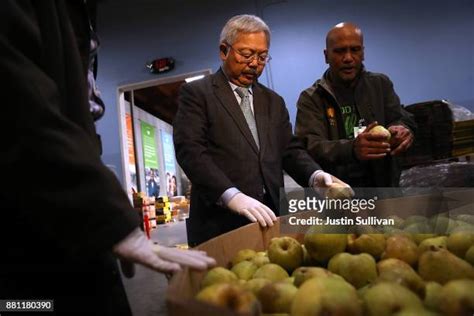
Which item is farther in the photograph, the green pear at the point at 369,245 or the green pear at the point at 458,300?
the green pear at the point at 369,245

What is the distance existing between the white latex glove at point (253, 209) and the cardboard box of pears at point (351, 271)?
3cm

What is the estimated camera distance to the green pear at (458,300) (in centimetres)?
55

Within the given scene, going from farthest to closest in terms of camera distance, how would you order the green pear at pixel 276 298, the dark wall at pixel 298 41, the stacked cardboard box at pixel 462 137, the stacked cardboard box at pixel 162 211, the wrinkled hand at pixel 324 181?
the stacked cardboard box at pixel 162 211
the dark wall at pixel 298 41
the stacked cardboard box at pixel 462 137
the wrinkled hand at pixel 324 181
the green pear at pixel 276 298

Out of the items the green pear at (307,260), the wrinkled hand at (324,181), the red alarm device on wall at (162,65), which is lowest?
the green pear at (307,260)

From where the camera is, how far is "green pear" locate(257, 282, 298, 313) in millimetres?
641

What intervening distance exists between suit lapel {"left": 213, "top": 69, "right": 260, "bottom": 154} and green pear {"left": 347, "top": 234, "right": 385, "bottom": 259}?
818mm

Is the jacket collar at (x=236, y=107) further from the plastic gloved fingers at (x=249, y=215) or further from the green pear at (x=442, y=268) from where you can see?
the green pear at (x=442, y=268)

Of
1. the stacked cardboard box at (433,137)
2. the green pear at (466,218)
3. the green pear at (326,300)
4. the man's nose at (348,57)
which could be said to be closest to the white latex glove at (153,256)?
the green pear at (326,300)

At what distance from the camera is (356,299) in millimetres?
578

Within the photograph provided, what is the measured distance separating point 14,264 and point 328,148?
4.57 feet

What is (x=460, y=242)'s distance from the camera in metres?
0.84

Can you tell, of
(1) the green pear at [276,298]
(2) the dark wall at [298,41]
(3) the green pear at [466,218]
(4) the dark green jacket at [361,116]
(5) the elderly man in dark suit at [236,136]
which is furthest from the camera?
(2) the dark wall at [298,41]

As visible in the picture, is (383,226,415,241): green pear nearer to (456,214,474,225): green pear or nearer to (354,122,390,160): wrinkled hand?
(456,214,474,225): green pear

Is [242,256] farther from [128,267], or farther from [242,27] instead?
[242,27]
